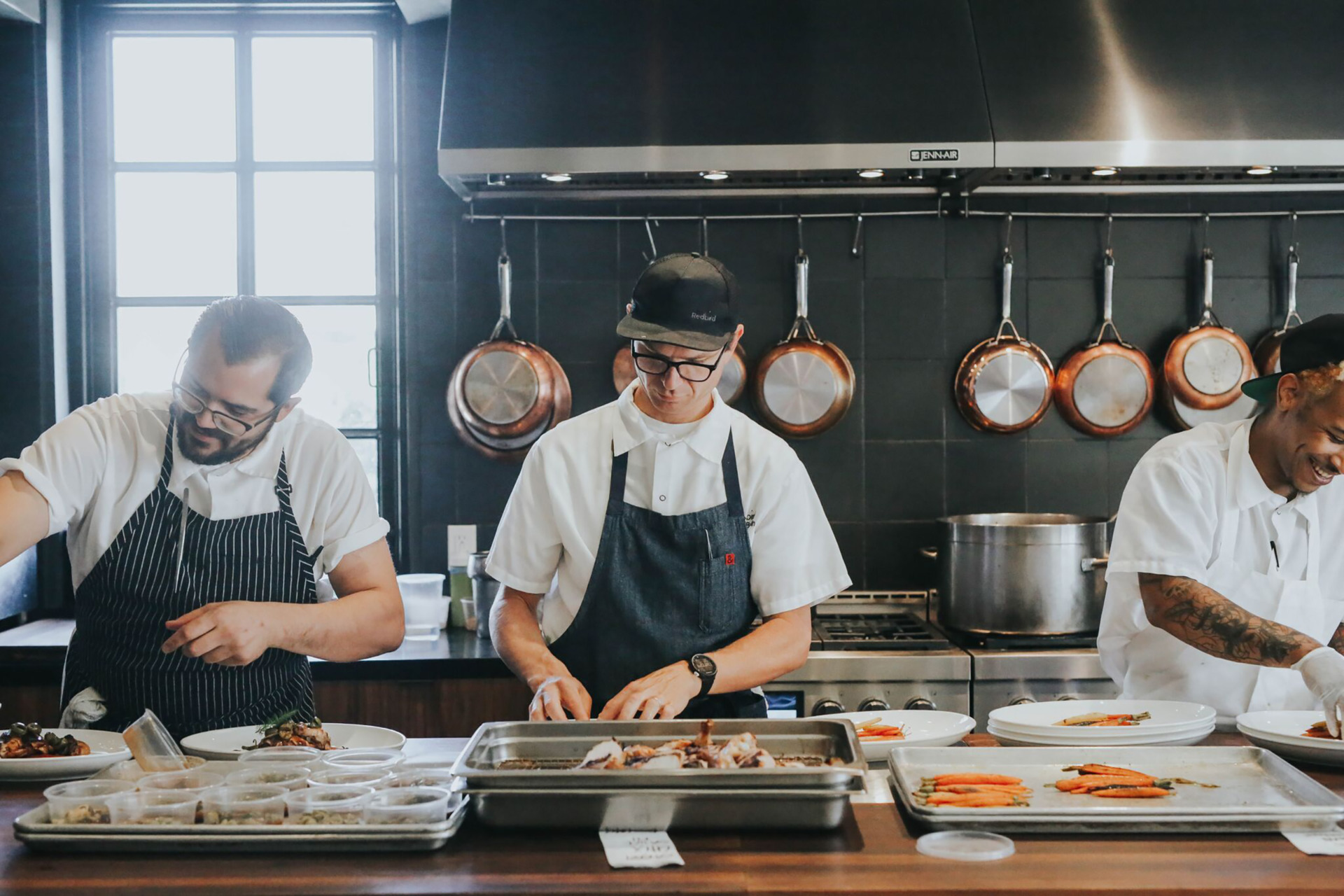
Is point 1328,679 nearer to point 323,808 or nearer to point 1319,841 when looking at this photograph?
point 1319,841

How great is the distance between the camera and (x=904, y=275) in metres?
3.94

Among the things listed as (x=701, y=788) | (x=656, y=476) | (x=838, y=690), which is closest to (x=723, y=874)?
(x=701, y=788)

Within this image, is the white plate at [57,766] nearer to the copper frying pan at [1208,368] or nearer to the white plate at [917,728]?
the white plate at [917,728]

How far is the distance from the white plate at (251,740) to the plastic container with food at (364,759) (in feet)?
0.33

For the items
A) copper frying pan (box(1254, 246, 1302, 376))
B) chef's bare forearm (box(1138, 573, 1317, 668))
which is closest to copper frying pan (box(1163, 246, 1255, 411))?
copper frying pan (box(1254, 246, 1302, 376))

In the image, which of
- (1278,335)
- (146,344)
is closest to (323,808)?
(146,344)

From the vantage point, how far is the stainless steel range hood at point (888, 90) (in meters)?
3.28

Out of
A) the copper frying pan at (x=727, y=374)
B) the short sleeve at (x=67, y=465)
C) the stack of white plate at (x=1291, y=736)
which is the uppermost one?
the copper frying pan at (x=727, y=374)

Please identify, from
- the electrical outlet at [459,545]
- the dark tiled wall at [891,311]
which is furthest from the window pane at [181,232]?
the electrical outlet at [459,545]

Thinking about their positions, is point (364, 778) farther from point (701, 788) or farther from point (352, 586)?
point (352, 586)

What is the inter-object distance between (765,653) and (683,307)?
66 centimetres

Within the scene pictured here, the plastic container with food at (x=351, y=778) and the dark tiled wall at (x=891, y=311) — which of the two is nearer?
the plastic container with food at (x=351, y=778)

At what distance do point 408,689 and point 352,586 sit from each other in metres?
1.07

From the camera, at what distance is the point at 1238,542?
2.45 meters
